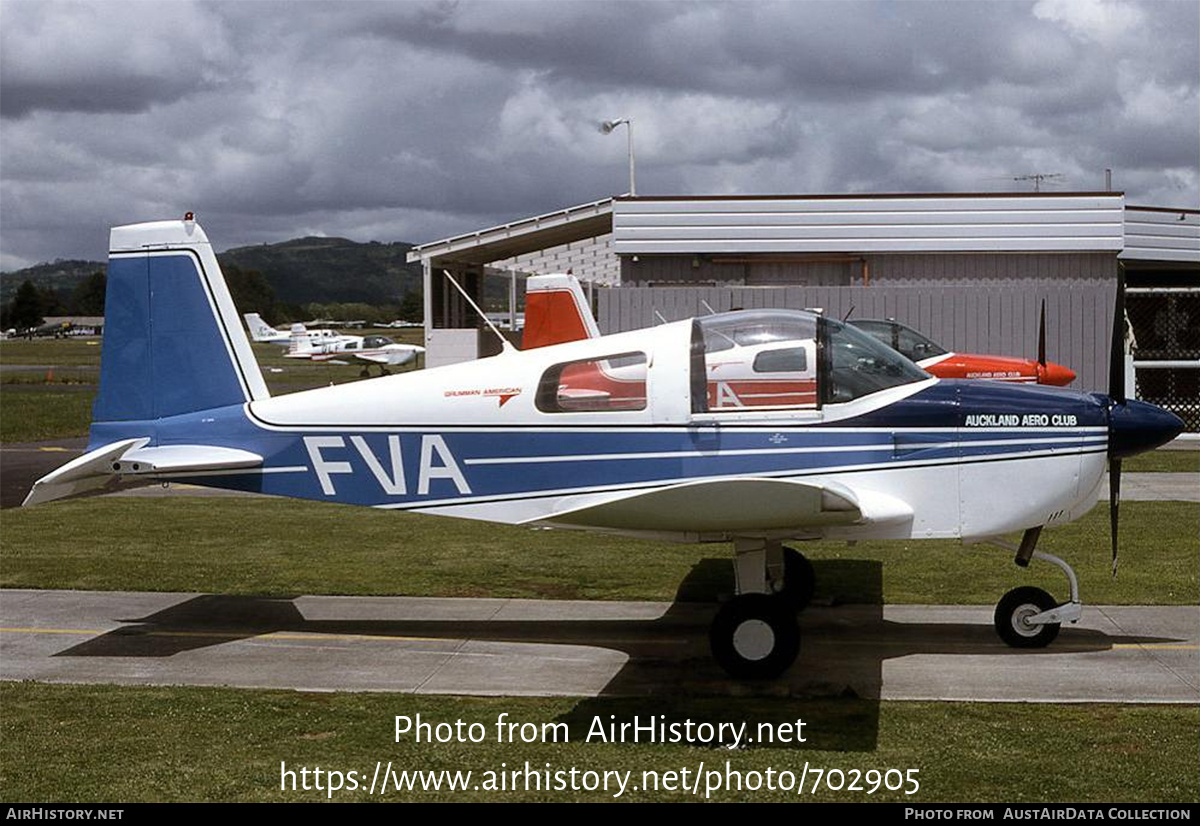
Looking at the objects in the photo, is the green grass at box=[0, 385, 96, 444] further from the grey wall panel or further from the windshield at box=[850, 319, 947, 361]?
the windshield at box=[850, 319, 947, 361]

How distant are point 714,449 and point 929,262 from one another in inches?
959

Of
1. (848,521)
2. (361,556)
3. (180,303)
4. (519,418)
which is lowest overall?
(361,556)

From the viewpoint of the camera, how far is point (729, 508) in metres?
8.20

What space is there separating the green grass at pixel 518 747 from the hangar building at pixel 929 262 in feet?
69.9

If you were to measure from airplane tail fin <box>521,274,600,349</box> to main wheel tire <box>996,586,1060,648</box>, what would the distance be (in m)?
8.92

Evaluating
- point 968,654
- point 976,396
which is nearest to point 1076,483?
point 976,396

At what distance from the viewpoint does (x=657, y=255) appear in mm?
31734

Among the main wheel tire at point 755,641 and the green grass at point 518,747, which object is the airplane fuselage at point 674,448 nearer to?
the main wheel tire at point 755,641

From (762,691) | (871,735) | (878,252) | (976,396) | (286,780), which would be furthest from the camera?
(878,252)

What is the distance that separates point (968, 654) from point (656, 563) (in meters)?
4.22

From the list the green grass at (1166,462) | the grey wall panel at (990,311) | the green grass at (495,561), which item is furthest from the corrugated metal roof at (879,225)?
the green grass at (495,561)

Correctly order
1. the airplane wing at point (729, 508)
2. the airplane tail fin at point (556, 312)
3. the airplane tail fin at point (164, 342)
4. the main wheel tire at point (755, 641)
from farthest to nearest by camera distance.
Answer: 1. the airplane tail fin at point (556, 312)
2. the airplane tail fin at point (164, 342)
3. the main wheel tire at point (755, 641)
4. the airplane wing at point (729, 508)

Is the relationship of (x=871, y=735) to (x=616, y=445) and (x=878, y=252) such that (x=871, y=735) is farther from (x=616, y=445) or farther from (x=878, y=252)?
(x=878, y=252)

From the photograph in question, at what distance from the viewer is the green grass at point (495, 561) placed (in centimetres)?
1191
